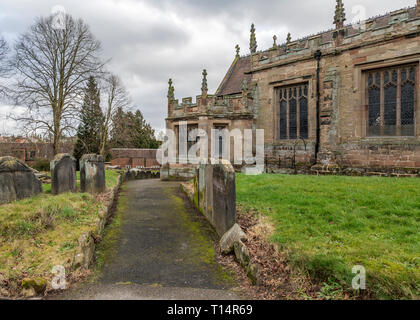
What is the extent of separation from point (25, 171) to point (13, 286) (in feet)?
14.8

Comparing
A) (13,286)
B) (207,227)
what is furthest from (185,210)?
(13,286)

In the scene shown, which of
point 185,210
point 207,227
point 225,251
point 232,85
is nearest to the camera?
point 225,251

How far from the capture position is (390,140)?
11.8 meters

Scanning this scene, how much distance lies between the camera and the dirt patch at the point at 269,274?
333 centimetres

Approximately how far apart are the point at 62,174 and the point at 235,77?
15.8m

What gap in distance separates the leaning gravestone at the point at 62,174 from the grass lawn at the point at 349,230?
209 inches

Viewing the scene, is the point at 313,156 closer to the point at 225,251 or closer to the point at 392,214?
the point at 392,214

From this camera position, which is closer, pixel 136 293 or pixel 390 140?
pixel 136 293

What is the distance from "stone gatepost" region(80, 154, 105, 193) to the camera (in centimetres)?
910

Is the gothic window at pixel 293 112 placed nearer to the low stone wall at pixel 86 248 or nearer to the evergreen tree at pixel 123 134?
the low stone wall at pixel 86 248

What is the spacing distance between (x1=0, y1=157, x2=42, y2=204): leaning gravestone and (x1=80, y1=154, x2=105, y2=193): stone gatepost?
1.71 metres

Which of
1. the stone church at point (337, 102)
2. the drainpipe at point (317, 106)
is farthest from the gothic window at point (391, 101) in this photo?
the drainpipe at point (317, 106)

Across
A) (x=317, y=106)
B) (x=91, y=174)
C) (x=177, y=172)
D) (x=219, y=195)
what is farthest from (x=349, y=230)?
(x=177, y=172)

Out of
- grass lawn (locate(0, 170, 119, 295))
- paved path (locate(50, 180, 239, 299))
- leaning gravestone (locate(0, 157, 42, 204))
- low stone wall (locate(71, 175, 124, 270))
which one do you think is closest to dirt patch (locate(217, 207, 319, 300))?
paved path (locate(50, 180, 239, 299))
